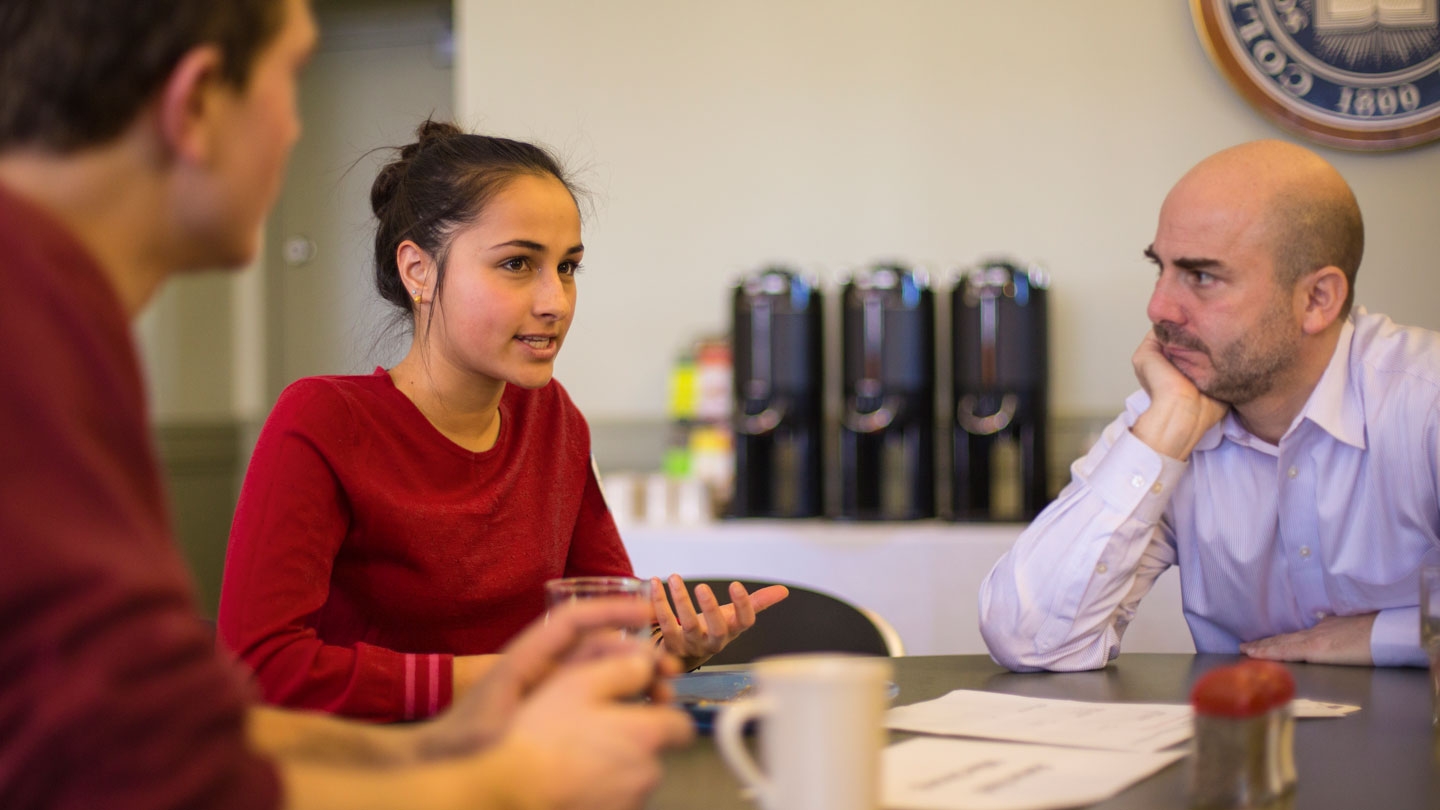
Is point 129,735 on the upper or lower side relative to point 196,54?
lower

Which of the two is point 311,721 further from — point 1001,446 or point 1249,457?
point 1001,446

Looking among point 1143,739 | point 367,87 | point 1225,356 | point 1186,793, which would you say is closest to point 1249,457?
point 1225,356

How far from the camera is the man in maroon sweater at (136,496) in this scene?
49 centimetres

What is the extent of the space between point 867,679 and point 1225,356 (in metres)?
1.22

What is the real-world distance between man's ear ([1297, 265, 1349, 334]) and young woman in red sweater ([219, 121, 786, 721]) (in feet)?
2.98

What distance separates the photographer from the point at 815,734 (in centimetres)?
61

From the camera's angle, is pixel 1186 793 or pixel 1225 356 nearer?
pixel 1186 793

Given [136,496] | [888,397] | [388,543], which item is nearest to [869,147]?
[888,397]

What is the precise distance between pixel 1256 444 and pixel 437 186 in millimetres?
1115

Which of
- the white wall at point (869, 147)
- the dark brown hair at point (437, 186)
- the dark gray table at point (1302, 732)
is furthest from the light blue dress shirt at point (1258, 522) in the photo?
the white wall at point (869, 147)

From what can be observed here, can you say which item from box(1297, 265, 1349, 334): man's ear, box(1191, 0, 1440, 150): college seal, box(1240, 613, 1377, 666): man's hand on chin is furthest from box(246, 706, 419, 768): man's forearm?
box(1191, 0, 1440, 150): college seal

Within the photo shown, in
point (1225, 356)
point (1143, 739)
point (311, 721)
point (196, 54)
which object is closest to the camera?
point (196, 54)

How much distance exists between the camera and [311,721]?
766 mm

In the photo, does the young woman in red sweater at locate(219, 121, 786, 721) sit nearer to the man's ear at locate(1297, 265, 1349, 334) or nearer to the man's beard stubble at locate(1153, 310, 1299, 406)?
the man's beard stubble at locate(1153, 310, 1299, 406)
